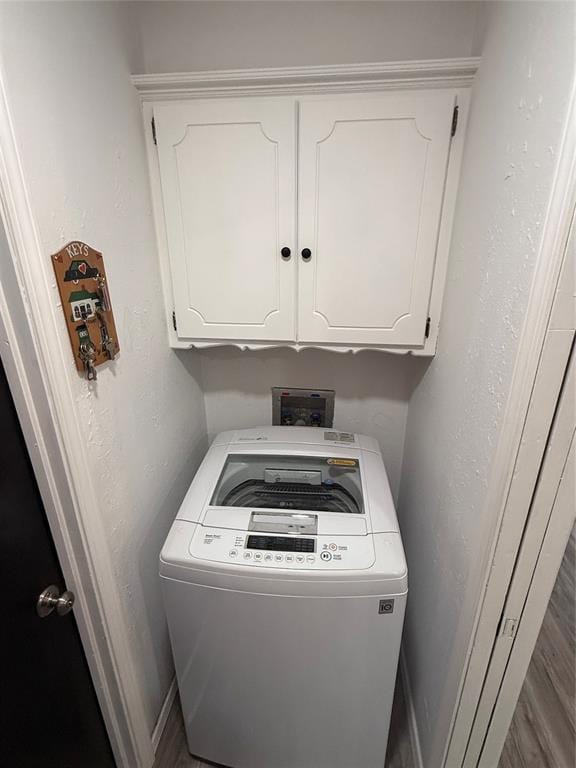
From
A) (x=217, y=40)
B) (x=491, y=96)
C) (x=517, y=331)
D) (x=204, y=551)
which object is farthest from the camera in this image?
(x=217, y=40)

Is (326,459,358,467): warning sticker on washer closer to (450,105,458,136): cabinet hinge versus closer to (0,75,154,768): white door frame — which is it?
(0,75,154,768): white door frame

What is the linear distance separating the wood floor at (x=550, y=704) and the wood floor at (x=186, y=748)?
32 cm

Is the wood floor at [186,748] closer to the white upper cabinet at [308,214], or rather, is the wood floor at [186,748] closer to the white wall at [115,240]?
the white wall at [115,240]

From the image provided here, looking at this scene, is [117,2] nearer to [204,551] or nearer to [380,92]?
[380,92]

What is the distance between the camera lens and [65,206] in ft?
2.61

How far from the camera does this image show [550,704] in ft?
4.84

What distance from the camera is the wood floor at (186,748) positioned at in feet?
4.24

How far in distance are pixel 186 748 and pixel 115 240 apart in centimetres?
170

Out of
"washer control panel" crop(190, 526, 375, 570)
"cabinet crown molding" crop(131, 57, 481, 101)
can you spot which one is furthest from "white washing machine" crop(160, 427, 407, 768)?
"cabinet crown molding" crop(131, 57, 481, 101)

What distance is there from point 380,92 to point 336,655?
1.50 m

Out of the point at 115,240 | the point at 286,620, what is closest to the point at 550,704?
the point at 286,620

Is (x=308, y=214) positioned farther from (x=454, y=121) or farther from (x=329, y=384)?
(x=329, y=384)

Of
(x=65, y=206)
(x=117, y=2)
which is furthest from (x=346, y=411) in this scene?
(x=117, y=2)

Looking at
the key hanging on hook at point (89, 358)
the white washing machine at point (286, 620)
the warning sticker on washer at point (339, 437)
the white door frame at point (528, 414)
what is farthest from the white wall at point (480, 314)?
the key hanging on hook at point (89, 358)
